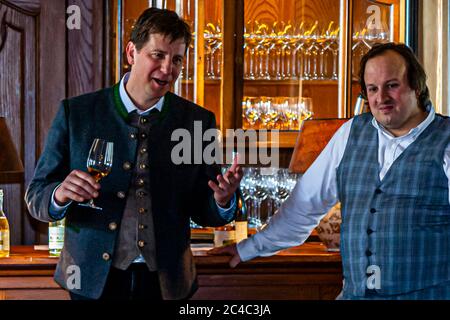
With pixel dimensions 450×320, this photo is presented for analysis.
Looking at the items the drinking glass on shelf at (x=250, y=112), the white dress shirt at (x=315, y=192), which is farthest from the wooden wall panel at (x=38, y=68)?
the white dress shirt at (x=315, y=192)

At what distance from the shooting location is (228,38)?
13.5ft

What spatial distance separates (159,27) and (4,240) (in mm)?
1304

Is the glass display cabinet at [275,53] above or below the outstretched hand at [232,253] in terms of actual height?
above

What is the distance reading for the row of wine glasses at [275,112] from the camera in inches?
164

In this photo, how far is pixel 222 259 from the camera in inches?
123

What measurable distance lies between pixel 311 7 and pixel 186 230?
2.05 m

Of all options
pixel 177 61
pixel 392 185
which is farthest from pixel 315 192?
pixel 177 61

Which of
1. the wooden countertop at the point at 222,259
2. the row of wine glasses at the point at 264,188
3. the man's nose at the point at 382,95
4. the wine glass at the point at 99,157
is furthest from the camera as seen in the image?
the row of wine glasses at the point at 264,188

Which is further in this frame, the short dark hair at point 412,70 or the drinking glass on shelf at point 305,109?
the drinking glass on shelf at point 305,109

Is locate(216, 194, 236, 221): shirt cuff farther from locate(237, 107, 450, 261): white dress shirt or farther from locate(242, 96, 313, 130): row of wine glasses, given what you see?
locate(242, 96, 313, 130): row of wine glasses

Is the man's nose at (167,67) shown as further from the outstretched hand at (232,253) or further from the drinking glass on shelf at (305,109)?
the drinking glass on shelf at (305,109)

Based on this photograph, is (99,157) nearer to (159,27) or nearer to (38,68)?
(159,27)

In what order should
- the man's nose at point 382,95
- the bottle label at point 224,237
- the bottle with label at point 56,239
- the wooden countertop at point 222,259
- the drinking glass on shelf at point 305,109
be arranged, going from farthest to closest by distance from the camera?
the drinking glass on shelf at point 305,109
the bottle label at point 224,237
the bottle with label at point 56,239
the wooden countertop at point 222,259
the man's nose at point 382,95
